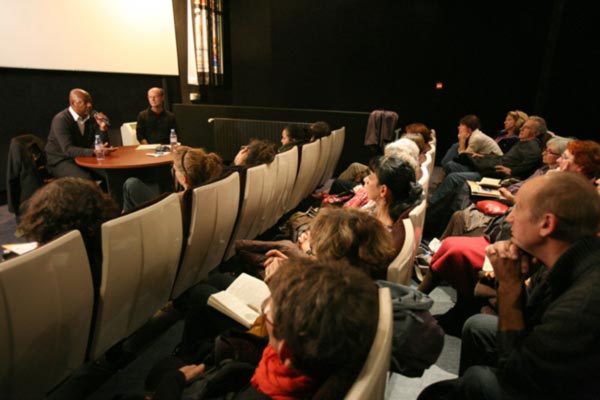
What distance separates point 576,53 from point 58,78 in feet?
22.4

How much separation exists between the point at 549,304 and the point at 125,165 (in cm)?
317

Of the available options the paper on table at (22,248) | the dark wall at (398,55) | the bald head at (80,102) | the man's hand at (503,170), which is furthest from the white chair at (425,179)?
the dark wall at (398,55)

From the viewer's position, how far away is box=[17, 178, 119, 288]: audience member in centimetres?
141

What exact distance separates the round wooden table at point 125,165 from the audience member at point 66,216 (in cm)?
179

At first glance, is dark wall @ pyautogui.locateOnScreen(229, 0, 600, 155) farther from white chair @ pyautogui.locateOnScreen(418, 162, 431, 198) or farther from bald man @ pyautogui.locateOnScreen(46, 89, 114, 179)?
white chair @ pyautogui.locateOnScreen(418, 162, 431, 198)

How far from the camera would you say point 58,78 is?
15.2ft

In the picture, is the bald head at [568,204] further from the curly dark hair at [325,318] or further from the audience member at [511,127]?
the audience member at [511,127]

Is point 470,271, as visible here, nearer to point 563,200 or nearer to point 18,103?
point 563,200

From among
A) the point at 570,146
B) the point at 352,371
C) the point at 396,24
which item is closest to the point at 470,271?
the point at 570,146

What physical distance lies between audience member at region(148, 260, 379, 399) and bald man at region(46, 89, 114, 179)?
3.41m

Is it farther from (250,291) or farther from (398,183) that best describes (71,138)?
(398,183)


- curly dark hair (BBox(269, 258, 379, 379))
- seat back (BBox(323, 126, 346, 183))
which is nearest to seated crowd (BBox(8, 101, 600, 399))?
curly dark hair (BBox(269, 258, 379, 379))

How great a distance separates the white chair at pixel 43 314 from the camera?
107 cm

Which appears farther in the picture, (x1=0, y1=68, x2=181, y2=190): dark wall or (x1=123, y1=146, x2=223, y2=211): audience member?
(x1=0, y1=68, x2=181, y2=190): dark wall
